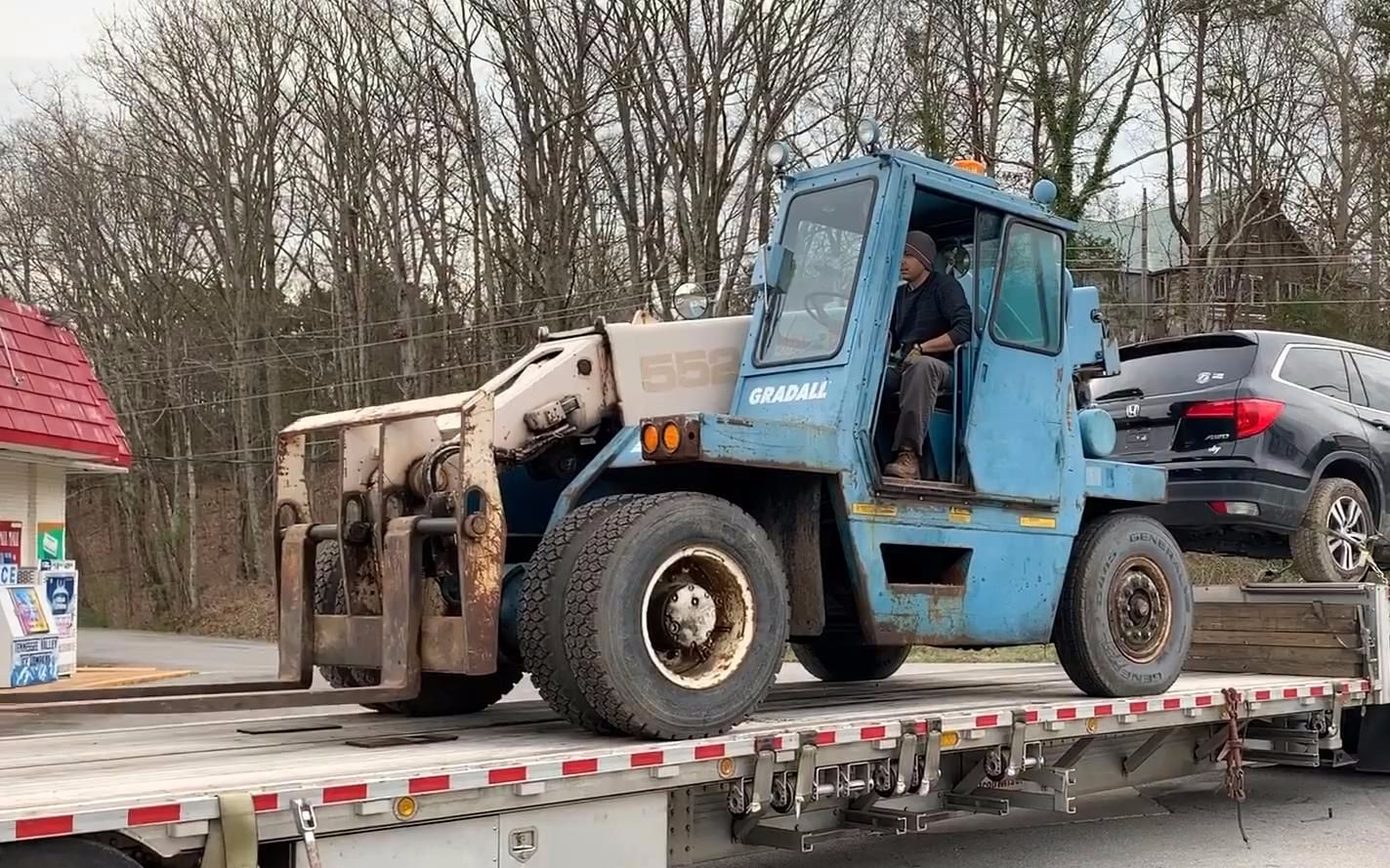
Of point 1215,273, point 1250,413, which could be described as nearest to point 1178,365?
point 1250,413

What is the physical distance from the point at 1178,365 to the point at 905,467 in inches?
161

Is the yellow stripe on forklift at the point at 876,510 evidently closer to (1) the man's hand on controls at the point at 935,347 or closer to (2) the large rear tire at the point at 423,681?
(1) the man's hand on controls at the point at 935,347

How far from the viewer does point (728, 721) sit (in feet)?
17.9

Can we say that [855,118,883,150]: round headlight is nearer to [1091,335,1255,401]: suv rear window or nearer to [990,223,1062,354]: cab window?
[990,223,1062,354]: cab window

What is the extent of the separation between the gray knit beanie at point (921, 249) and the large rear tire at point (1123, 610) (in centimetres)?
171

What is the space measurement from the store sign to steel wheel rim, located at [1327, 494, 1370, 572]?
50.5 ft

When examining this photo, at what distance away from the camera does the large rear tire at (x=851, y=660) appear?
8852 millimetres

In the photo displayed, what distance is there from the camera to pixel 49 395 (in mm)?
16781

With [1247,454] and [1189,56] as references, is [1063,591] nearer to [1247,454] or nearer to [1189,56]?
[1247,454]

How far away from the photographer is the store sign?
1800 cm

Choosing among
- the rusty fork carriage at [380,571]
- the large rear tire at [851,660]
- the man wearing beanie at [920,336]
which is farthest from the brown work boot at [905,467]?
the large rear tire at [851,660]

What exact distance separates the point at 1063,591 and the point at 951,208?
6.74ft

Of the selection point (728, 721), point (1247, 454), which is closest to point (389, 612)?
point (728, 721)

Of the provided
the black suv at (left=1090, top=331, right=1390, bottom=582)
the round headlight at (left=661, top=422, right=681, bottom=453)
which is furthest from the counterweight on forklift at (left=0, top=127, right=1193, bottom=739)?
the black suv at (left=1090, top=331, right=1390, bottom=582)
